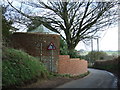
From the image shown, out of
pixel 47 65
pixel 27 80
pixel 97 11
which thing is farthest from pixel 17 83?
pixel 97 11

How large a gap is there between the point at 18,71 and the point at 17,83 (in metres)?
1.01

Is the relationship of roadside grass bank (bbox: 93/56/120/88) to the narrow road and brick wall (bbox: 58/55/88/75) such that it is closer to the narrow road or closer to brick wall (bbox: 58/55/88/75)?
the narrow road

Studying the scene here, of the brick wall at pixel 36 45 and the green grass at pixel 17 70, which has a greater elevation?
the brick wall at pixel 36 45

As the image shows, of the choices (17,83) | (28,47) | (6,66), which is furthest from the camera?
(28,47)

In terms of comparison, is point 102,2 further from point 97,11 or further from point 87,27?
point 87,27

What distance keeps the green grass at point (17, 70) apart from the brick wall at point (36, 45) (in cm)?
299

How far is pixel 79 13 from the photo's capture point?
28.5m

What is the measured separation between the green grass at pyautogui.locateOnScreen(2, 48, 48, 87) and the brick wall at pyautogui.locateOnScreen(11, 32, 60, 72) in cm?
299

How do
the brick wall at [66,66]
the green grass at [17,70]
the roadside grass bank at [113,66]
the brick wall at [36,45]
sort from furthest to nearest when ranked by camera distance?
1. the roadside grass bank at [113,66]
2. the brick wall at [66,66]
3. the brick wall at [36,45]
4. the green grass at [17,70]

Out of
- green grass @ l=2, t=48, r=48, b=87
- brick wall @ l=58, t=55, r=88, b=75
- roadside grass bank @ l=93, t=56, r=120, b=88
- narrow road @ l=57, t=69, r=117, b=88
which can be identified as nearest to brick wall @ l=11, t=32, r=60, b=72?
brick wall @ l=58, t=55, r=88, b=75

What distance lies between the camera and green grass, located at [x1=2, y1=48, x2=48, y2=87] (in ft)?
34.5

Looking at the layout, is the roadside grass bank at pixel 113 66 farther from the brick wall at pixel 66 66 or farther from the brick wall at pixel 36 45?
the brick wall at pixel 36 45

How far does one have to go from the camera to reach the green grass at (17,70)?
34.5 ft

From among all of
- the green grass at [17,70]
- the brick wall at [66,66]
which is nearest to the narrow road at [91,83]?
the brick wall at [66,66]
